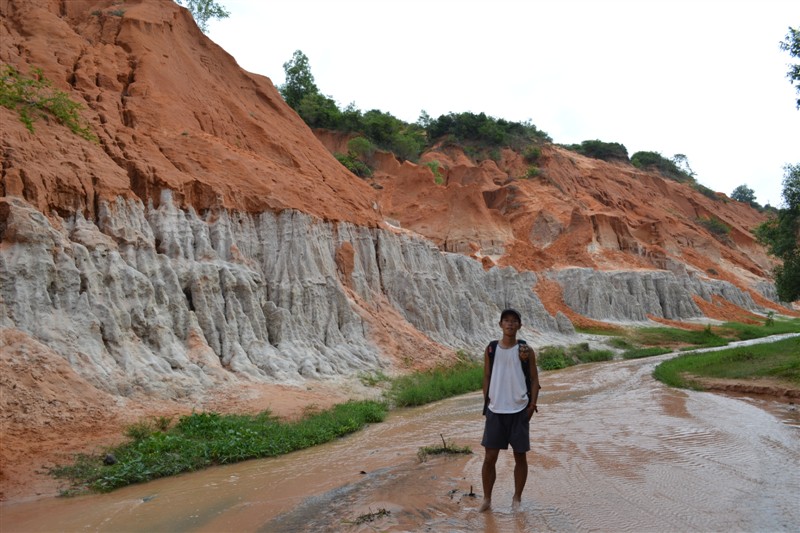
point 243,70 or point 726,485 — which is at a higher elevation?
point 243,70

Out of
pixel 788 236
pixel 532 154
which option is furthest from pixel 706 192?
pixel 788 236

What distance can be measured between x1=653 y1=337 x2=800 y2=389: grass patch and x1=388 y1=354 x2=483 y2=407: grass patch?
590 cm

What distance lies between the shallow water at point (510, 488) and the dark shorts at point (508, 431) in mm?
613

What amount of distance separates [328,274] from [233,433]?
9.74 m

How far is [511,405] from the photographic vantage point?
5492 mm

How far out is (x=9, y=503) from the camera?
6953 mm

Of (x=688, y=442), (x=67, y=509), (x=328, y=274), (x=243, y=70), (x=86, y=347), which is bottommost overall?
(x=688, y=442)

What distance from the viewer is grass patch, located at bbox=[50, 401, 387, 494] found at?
313 inches

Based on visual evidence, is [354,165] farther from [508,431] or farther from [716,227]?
[716,227]

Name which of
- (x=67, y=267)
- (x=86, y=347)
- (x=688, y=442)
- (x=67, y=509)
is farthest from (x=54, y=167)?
(x=688, y=442)

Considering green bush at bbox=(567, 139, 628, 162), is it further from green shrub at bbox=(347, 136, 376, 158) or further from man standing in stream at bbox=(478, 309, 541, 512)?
man standing in stream at bbox=(478, 309, 541, 512)

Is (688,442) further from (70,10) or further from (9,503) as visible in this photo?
(70,10)

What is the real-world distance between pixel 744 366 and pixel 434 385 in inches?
348

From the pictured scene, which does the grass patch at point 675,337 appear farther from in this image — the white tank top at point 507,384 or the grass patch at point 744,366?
the white tank top at point 507,384
